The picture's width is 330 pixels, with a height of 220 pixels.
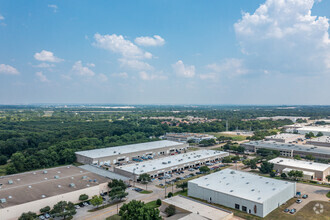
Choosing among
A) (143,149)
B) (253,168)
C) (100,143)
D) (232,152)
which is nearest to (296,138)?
(232,152)

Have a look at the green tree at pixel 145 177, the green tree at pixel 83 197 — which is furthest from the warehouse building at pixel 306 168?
the green tree at pixel 83 197

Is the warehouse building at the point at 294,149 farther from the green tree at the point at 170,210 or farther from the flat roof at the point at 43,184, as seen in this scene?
the flat roof at the point at 43,184

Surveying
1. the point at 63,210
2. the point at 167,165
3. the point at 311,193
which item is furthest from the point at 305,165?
the point at 63,210

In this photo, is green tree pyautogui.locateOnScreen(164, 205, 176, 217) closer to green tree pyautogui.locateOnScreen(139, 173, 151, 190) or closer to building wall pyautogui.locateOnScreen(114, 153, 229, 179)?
green tree pyautogui.locateOnScreen(139, 173, 151, 190)

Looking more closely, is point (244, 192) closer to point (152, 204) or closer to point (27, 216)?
point (152, 204)

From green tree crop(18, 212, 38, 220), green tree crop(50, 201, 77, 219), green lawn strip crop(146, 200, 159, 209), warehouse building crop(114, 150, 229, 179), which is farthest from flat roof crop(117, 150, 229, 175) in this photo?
green tree crop(18, 212, 38, 220)

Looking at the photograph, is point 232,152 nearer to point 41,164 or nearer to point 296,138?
point 296,138
